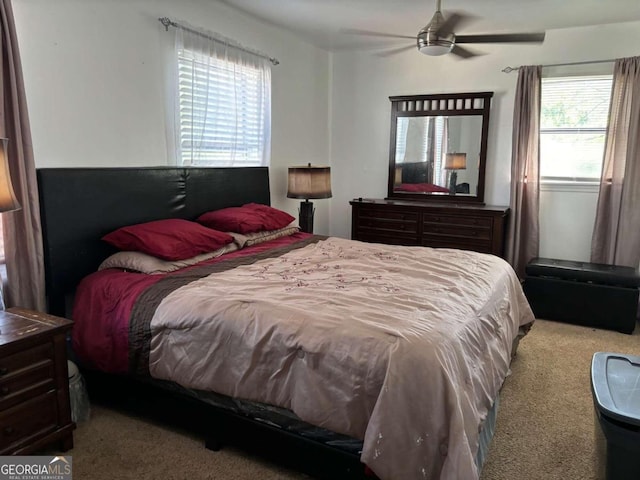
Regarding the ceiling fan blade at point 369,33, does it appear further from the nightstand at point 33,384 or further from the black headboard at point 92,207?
the nightstand at point 33,384

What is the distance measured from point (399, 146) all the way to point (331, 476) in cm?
386

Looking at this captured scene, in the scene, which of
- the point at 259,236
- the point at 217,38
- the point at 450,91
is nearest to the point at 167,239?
the point at 259,236

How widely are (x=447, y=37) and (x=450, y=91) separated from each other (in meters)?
1.39

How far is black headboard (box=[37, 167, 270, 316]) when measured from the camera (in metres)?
2.52

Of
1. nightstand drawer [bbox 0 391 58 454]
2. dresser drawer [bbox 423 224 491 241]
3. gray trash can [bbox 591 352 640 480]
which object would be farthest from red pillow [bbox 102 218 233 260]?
dresser drawer [bbox 423 224 491 241]

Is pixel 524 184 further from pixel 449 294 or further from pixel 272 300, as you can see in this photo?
pixel 272 300

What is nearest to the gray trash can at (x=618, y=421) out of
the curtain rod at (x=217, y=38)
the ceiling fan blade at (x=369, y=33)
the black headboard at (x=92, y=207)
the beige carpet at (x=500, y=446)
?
the beige carpet at (x=500, y=446)

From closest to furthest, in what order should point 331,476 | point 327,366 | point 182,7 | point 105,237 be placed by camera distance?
point 327,366 < point 331,476 < point 105,237 < point 182,7

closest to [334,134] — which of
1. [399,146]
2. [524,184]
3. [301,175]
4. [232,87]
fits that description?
[399,146]

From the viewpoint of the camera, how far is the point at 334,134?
5.40 metres

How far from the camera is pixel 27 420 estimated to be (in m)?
1.92

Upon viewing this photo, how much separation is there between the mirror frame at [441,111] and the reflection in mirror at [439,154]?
0.04 m

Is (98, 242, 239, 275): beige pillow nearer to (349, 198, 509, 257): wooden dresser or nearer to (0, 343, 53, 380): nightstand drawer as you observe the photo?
(0, 343, 53, 380): nightstand drawer

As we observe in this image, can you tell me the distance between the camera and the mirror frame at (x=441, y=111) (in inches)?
181
